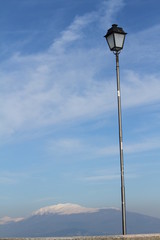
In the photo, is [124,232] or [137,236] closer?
[137,236]

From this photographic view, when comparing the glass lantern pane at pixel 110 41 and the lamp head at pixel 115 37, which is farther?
the glass lantern pane at pixel 110 41

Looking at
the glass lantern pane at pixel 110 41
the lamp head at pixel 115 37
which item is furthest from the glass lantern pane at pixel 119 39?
the glass lantern pane at pixel 110 41

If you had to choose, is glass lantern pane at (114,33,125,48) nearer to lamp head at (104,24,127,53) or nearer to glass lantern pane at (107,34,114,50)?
lamp head at (104,24,127,53)

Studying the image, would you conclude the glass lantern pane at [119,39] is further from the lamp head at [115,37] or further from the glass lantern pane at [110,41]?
the glass lantern pane at [110,41]

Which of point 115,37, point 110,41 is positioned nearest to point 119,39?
point 115,37

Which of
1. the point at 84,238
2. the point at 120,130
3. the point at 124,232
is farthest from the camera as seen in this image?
the point at 120,130

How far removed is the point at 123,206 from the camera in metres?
11.3

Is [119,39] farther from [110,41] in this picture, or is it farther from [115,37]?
[110,41]

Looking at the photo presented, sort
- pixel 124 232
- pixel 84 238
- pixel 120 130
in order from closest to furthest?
1. pixel 84 238
2. pixel 124 232
3. pixel 120 130

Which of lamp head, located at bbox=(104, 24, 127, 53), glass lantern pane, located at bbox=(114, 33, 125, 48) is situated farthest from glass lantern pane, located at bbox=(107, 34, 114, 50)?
glass lantern pane, located at bbox=(114, 33, 125, 48)

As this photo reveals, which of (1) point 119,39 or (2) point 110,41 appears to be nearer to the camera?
(1) point 119,39

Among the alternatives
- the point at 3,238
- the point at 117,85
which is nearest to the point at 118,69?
the point at 117,85

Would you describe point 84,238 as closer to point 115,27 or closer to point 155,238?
point 155,238

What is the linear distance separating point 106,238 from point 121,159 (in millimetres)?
2606
